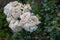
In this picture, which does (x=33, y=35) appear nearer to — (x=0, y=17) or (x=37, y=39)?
(x=37, y=39)

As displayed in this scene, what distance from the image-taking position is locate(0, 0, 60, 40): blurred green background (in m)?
2.95

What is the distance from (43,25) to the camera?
10.3 ft

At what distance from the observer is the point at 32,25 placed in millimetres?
2779

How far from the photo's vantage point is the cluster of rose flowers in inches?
110

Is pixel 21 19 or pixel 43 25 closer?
pixel 21 19

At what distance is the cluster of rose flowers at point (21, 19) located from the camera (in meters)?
2.79

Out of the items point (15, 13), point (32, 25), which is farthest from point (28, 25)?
point (15, 13)

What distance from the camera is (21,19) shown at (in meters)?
2.81

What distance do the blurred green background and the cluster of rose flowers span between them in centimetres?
15

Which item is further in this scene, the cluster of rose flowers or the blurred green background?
the blurred green background

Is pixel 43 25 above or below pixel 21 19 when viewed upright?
below

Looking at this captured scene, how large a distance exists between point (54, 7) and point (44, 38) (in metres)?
0.57

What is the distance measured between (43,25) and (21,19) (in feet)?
1.52

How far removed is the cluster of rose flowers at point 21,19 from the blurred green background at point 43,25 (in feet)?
0.49
